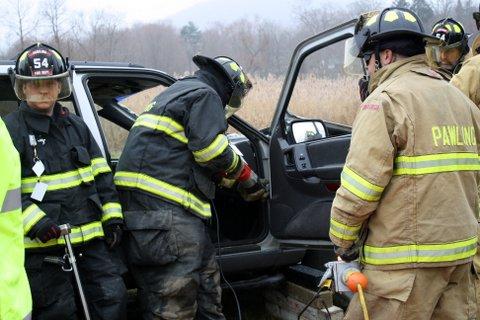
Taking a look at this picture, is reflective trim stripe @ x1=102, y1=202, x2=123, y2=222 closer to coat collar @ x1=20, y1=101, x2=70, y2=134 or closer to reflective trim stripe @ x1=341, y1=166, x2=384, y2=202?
coat collar @ x1=20, y1=101, x2=70, y2=134

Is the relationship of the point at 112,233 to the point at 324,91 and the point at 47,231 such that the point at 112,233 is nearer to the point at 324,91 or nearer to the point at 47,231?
the point at 47,231

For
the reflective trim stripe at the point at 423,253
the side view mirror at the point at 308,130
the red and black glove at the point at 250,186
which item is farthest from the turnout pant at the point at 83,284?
the side view mirror at the point at 308,130

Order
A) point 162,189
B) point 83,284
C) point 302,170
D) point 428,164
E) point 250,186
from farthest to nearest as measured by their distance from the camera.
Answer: point 302,170
point 250,186
point 162,189
point 83,284
point 428,164

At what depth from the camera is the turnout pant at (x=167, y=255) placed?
3090 mm

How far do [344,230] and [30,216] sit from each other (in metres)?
1.51

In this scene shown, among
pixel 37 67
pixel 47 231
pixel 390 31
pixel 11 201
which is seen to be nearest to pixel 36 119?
pixel 37 67

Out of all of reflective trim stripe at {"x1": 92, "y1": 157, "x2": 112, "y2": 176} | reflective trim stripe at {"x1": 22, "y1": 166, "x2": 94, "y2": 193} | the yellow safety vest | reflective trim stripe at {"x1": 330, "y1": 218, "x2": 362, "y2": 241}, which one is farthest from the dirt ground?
the yellow safety vest

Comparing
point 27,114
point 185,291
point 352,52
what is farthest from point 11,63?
point 352,52

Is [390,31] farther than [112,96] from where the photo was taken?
No

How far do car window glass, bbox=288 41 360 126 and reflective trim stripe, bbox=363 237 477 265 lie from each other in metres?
1.81

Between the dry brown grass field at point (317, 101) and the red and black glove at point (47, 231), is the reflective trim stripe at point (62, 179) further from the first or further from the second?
the dry brown grass field at point (317, 101)

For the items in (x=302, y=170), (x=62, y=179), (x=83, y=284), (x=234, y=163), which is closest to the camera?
(x=62, y=179)

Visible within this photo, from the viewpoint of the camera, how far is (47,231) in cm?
268

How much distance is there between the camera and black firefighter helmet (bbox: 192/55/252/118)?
3.45m
